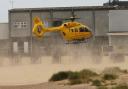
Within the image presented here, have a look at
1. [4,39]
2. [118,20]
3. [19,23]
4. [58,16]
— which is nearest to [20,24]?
[19,23]

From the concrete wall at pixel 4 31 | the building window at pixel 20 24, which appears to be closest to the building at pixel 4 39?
the concrete wall at pixel 4 31

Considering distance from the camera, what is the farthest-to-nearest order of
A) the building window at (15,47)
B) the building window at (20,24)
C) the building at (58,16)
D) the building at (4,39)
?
the building window at (20,24)
the building at (58,16)
the building window at (15,47)
the building at (4,39)

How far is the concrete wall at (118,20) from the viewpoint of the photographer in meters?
79.6

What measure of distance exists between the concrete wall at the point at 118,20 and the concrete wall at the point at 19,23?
12.9 meters

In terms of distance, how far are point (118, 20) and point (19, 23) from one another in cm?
1540

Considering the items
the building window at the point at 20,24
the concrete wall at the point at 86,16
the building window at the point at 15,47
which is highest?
the concrete wall at the point at 86,16

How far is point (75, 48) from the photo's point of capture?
72.9 meters

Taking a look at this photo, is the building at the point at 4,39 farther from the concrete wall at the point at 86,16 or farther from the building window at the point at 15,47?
the concrete wall at the point at 86,16

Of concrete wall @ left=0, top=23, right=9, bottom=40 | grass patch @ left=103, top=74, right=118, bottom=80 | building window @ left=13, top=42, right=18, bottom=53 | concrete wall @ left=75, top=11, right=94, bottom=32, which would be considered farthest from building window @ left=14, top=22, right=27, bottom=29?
grass patch @ left=103, top=74, right=118, bottom=80

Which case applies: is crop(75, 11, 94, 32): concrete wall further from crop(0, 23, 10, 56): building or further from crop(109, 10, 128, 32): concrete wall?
crop(0, 23, 10, 56): building

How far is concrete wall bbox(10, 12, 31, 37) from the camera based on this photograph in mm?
81375

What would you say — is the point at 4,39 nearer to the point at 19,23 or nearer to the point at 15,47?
the point at 15,47

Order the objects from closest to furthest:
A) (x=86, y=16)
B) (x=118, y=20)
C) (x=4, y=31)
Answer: (x=118, y=20) < (x=86, y=16) < (x=4, y=31)

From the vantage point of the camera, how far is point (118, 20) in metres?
80.1
